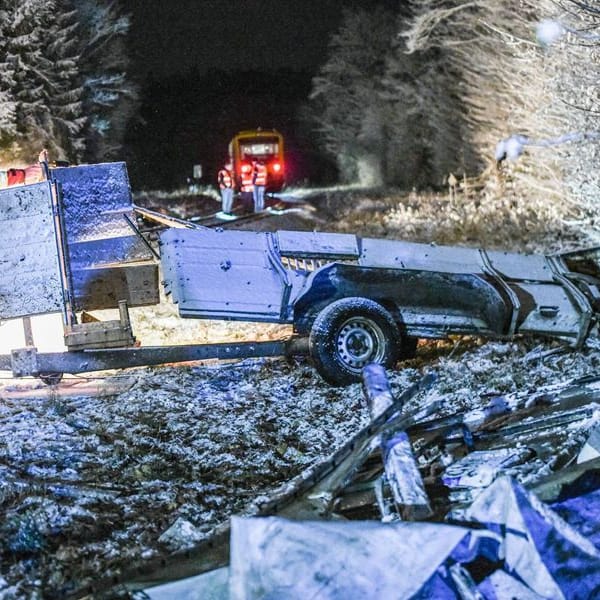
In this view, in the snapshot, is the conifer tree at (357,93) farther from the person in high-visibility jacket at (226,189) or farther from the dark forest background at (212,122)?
the person in high-visibility jacket at (226,189)

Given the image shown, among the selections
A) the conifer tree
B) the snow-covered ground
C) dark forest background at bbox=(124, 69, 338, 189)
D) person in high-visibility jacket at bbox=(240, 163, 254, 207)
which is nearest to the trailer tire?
the snow-covered ground

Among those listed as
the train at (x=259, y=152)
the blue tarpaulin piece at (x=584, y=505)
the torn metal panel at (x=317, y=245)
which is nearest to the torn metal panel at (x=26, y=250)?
the torn metal panel at (x=317, y=245)

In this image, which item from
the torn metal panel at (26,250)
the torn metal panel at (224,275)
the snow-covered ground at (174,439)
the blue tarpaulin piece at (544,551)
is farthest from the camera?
the torn metal panel at (224,275)

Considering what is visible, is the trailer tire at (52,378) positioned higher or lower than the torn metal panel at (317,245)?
lower

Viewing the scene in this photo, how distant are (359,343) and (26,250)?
3.21 m

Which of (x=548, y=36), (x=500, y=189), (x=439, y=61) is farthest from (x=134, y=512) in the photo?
(x=439, y=61)

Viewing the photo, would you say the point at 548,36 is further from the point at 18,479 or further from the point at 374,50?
the point at 374,50

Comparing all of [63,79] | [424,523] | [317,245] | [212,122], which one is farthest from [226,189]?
[212,122]

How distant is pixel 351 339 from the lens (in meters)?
7.27

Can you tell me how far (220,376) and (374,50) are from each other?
46456 mm

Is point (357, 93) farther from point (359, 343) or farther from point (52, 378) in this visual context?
point (52, 378)

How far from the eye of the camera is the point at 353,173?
172 ft

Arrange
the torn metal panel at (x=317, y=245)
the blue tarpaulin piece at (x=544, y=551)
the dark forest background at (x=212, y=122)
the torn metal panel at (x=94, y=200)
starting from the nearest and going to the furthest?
the blue tarpaulin piece at (x=544, y=551)
the torn metal panel at (x=94, y=200)
the torn metal panel at (x=317, y=245)
the dark forest background at (x=212, y=122)

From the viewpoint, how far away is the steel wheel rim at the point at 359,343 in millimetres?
7219
